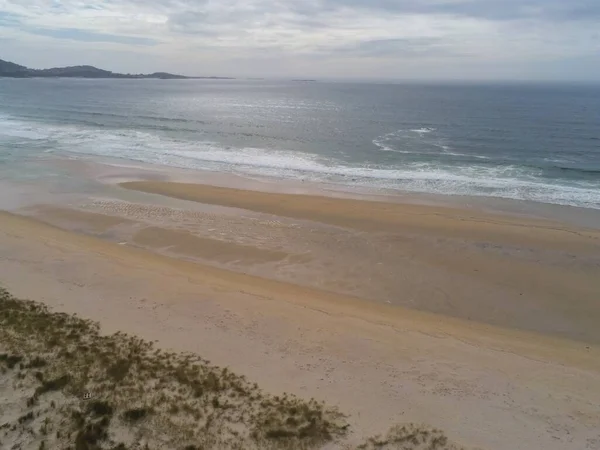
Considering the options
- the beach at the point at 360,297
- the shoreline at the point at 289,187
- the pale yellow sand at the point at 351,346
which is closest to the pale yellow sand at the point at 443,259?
the beach at the point at 360,297

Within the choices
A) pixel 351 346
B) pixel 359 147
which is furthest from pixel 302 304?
pixel 359 147

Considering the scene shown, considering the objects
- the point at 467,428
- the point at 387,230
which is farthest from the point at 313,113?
the point at 467,428

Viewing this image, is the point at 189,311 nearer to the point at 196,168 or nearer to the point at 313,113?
the point at 196,168

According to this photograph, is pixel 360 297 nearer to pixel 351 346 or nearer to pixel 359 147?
pixel 351 346

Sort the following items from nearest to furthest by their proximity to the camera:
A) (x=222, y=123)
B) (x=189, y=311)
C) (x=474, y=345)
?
(x=474, y=345)
(x=189, y=311)
(x=222, y=123)

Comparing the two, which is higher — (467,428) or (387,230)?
(387,230)

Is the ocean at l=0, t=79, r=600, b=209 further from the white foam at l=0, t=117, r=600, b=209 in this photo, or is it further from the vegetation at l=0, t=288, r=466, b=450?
the vegetation at l=0, t=288, r=466, b=450

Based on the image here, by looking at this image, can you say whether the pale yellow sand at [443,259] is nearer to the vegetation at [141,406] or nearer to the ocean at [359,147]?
the vegetation at [141,406]
